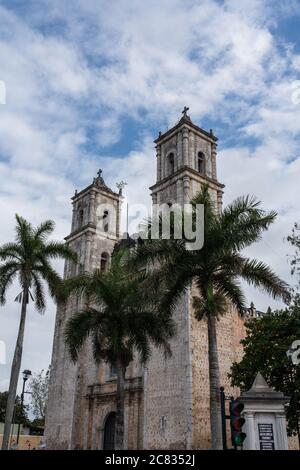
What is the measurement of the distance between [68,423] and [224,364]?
35.4ft

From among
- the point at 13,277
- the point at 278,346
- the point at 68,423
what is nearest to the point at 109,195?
the point at 68,423

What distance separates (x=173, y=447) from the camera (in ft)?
72.8

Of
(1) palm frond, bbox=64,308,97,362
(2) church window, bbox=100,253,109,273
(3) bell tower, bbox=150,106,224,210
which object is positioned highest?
(3) bell tower, bbox=150,106,224,210

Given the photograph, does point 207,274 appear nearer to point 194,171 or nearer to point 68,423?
point 194,171

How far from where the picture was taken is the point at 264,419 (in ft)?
42.3

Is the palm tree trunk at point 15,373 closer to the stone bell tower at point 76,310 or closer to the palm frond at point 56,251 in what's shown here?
the palm frond at point 56,251

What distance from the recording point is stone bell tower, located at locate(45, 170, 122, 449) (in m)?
29.6

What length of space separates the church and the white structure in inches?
376

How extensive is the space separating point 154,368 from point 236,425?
663 inches

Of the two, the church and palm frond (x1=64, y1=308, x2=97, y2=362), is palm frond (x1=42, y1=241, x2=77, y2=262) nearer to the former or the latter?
palm frond (x1=64, y1=308, x2=97, y2=362)

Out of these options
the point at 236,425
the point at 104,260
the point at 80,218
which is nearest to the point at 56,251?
the point at 236,425

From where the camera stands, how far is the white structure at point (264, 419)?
12.6m

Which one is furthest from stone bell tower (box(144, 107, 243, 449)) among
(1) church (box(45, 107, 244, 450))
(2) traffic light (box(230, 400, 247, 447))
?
(2) traffic light (box(230, 400, 247, 447))

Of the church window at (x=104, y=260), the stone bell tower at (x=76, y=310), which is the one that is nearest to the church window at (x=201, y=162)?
the stone bell tower at (x=76, y=310)
